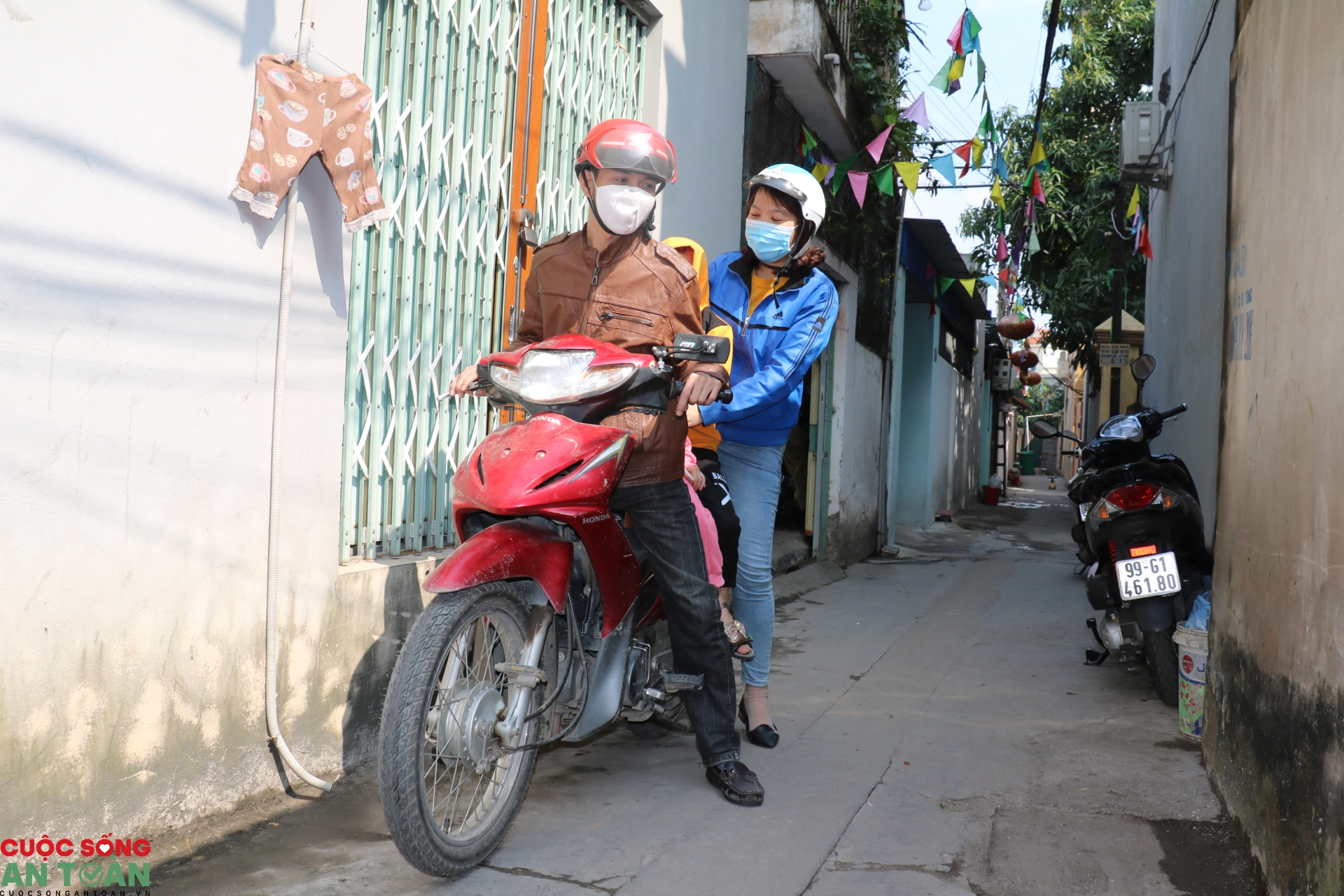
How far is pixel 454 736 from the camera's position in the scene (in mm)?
2100

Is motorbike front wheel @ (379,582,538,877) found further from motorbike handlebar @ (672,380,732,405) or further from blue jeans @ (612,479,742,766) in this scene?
motorbike handlebar @ (672,380,732,405)

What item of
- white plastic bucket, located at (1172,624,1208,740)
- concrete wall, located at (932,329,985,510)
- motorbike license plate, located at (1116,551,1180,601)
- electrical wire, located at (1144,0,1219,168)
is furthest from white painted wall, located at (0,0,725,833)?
concrete wall, located at (932,329,985,510)

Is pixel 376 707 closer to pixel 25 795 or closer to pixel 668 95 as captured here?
pixel 25 795

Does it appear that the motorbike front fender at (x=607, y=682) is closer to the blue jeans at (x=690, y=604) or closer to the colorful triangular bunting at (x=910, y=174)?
the blue jeans at (x=690, y=604)

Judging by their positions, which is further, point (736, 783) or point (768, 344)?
point (768, 344)

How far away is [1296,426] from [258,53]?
260 cm

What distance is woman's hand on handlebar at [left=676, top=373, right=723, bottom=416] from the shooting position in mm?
2340

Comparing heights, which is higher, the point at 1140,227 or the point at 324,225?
the point at 1140,227

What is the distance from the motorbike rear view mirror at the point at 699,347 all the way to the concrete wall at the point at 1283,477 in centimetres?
124

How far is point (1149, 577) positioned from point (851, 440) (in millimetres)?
→ 4930

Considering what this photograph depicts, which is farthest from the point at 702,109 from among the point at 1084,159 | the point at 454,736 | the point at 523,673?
the point at 1084,159

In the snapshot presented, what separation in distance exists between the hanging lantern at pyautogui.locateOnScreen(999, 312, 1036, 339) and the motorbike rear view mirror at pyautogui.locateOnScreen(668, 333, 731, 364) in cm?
1529

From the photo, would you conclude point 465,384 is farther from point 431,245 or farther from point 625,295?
point 431,245

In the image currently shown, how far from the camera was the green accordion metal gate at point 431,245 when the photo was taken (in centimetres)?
295
